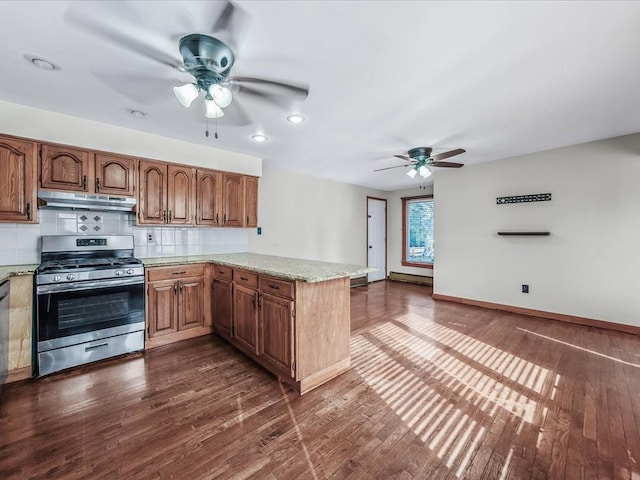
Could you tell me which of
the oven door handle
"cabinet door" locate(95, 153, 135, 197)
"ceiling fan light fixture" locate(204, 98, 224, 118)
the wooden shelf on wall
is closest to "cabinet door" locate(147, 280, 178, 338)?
the oven door handle

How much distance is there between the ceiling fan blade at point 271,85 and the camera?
6.60 ft

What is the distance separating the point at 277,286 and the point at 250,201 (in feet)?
6.93

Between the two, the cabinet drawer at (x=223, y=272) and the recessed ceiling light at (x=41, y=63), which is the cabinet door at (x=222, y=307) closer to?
the cabinet drawer at (x=223, y=272)

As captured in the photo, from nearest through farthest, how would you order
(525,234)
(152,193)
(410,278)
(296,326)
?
(296,326) < (152,193) < (525,234) < (410,278)

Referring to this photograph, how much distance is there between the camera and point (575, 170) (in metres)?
3.80

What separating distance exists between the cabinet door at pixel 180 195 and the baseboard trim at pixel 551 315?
451 cm

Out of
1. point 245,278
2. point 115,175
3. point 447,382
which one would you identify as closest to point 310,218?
point 245,278

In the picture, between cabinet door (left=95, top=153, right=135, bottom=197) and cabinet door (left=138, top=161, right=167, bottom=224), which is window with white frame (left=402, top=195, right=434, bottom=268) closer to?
cabinet door (left=138, top=161, right=167, bottom=224)

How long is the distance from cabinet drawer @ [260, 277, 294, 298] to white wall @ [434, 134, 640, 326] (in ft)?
12.9

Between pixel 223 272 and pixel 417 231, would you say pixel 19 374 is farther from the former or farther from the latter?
pixel 417 231

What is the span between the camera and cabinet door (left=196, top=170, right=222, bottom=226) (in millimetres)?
3537

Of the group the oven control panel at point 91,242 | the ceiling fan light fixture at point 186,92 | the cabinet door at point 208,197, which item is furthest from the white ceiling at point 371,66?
the oven control panel at point 91,242

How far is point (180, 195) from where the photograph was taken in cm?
338

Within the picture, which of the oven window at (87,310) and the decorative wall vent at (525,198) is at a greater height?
the decorative wall vent at (525,198)
